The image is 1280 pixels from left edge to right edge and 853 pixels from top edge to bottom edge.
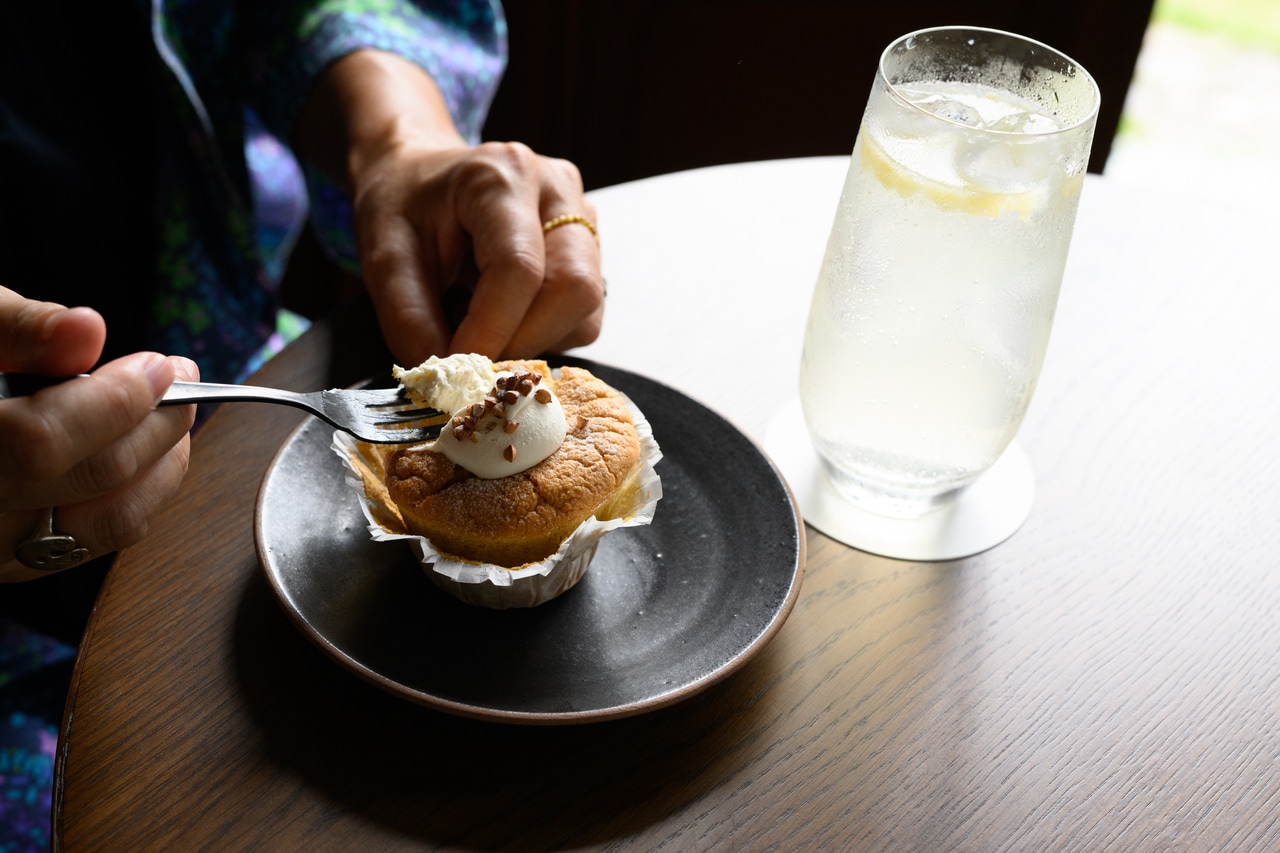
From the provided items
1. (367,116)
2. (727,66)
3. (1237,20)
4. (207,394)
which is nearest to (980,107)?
(207,394)

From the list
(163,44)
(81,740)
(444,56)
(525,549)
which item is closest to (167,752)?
(81,740)

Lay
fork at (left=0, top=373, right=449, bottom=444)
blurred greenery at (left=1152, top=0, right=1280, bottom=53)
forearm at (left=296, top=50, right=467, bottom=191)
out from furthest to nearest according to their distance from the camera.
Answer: blurred greenery at (left=1152, top=0, right=1280, bottom=53) < forearm at (left=296, top=50, right=467, bottom=191) < fork at (left=0, top=373, right=449, bottom=444)

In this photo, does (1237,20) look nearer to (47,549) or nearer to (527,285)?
(527,285)

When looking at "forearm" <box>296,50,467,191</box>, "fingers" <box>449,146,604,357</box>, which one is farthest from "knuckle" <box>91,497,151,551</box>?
"forearm" <box>296,50,467,191</box>

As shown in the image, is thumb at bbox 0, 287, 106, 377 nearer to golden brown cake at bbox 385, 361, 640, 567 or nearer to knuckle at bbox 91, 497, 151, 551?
knuckle at bbox 91, 497, 151, 551

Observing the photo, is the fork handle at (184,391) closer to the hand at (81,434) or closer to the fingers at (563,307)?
the hand at (81,434)
